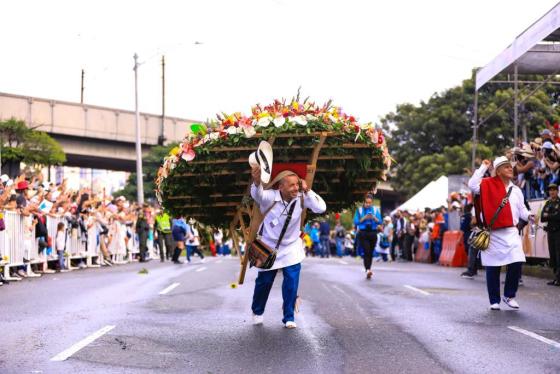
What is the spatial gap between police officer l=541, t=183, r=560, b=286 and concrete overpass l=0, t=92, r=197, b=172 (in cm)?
3329

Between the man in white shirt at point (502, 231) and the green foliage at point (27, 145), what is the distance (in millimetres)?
34523

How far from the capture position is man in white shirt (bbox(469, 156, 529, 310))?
12.6m

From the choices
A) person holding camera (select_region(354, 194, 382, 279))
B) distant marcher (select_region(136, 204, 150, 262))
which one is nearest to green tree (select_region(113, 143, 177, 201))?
distant marcher (select_region(136, 204, 150, 262))

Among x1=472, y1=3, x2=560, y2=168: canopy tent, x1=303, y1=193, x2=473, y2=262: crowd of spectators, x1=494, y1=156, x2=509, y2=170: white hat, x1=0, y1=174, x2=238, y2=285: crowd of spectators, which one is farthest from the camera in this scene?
x1=303, y1=193, x2=473, y2=262: crowd of spectators

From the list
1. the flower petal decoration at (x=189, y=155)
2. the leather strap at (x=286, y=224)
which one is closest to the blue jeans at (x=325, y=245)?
the leather strap at (x=286, y=224)

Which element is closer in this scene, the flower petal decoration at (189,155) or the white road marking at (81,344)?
the white road marking at (81,344)

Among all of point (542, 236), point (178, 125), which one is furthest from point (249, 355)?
point (178, 125)

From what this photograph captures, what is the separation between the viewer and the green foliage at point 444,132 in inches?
2109

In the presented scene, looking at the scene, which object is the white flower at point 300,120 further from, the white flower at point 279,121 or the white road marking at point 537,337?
the white road marking at point 537,337

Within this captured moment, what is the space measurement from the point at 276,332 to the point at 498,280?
12.9 ft

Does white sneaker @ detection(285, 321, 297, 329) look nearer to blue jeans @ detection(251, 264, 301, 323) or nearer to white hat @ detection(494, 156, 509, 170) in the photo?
blue jeans @ detection(251, 264, 301, 323)

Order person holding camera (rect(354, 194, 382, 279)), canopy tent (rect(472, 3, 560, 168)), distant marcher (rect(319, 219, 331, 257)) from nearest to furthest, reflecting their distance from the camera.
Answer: canopy tent (rect(472, 3, 560, 168)) < person holding camera (rect(354, 194, 382, 279)) < distant marcher (rect(319, 219, 331, 257))

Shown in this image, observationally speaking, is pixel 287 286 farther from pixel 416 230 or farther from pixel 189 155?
pixel 416 230

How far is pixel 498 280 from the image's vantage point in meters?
12.8
